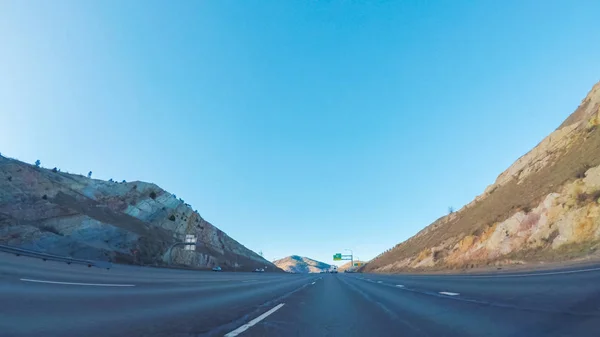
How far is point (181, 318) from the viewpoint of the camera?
6.23 m

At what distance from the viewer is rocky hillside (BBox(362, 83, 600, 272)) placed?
2967cm

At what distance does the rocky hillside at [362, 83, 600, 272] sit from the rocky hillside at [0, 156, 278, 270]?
171ft

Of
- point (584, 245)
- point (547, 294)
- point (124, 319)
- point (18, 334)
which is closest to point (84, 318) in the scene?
point (124, 319)

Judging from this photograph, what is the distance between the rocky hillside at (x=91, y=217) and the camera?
155 ft

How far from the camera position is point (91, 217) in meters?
58.4

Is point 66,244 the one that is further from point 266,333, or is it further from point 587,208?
point 587,208

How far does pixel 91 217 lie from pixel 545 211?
2619 inches

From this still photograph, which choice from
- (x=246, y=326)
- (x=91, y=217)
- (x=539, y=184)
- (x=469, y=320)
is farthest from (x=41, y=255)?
(x=539, y=184)

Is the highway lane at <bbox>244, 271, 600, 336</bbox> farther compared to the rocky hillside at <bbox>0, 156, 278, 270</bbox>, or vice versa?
the rocky hillside at <bbox>0, 156, 278, 270</bbox>

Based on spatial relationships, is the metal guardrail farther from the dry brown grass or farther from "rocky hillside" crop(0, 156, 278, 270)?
the dry brown grass

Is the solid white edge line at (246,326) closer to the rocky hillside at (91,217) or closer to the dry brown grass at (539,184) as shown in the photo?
the dry brown grass at (539,184)

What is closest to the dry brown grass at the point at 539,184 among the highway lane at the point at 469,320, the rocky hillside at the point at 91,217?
the highway lane at the point at 469,320

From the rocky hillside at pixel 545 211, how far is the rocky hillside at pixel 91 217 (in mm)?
51992

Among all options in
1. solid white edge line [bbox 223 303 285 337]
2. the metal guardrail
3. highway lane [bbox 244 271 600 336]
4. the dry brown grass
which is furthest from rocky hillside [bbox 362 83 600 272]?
the metal guardrail
